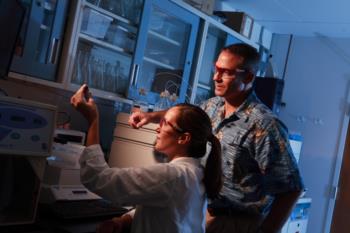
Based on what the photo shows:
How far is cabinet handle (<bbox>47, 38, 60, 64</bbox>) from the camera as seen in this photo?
2168 mm

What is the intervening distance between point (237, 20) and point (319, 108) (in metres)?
1.32

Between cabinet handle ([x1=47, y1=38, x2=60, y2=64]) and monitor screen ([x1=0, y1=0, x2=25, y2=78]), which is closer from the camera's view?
monitor screen ([x1=0, y1=0, x2=25, y2=78])

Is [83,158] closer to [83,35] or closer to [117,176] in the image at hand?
[117,176]

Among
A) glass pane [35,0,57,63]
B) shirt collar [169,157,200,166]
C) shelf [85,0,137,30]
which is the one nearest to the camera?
shirt collar [169,157,200,166]

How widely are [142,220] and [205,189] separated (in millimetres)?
228

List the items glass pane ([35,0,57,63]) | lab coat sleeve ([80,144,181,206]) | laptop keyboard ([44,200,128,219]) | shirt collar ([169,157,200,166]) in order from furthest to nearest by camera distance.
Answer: glass pane ([35,0,57,63]) < laptop keyboard ([44,200,128,219]) < shirt collar ([169,157,200,166]) < lab coat sleeve ([80,144,181,206])

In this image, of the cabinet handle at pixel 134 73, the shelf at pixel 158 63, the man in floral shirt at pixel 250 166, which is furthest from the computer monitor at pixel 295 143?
the man in floral shirt at pixel 250 166

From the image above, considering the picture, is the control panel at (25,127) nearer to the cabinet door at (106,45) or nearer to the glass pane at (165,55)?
the cabinet door at (106,45)

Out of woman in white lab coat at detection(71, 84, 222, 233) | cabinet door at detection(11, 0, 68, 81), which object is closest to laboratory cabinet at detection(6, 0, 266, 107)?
cabinet door at detection(11, 0, 68, 81)

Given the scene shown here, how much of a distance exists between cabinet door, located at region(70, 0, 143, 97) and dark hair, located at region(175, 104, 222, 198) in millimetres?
1227

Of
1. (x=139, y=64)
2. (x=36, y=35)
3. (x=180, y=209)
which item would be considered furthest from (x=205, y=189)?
(x=139, y=64)

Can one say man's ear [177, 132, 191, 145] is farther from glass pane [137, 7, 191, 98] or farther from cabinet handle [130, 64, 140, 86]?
glass pane [137, 7, 191, 98]

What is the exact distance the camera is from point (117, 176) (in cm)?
116

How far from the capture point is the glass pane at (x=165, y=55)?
9.58 feet
